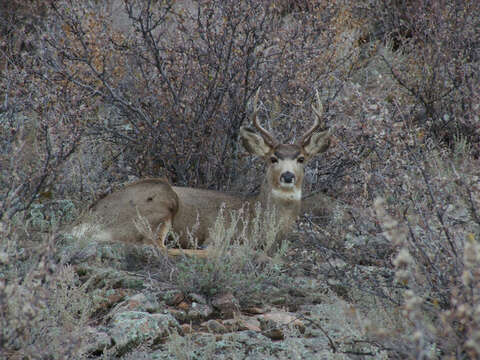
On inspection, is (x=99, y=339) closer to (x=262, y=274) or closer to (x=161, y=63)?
(x=262, y=274)

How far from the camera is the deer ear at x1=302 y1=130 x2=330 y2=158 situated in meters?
7.25

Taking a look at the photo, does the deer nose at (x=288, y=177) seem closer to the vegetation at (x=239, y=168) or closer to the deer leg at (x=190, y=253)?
the vegetation at (x=239, y=168)

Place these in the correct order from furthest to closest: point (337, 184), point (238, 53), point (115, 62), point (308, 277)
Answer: point (115, 62), point (337, 184), point (238, 53), point (308, 277)

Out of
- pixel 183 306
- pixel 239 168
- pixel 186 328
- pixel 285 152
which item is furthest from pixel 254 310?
pixel 239 168

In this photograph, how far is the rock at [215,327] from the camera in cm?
482

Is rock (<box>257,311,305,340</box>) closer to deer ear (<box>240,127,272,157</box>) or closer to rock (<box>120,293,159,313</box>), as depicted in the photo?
rock (<box>120,293,159,313</box>)

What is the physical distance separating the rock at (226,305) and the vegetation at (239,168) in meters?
0.09

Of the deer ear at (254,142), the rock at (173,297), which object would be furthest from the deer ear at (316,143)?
the rock at (173,297)

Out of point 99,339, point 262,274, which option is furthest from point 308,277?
point 99,339

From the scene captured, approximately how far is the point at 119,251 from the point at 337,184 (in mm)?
3138

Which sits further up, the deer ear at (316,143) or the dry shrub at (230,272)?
the deer ear at (316,143)

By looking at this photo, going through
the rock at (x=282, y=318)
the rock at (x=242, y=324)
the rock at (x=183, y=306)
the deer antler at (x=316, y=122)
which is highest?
the deer antler at (x=316, y=122)

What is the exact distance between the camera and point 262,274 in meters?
5.52

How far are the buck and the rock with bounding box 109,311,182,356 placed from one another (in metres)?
2.22
